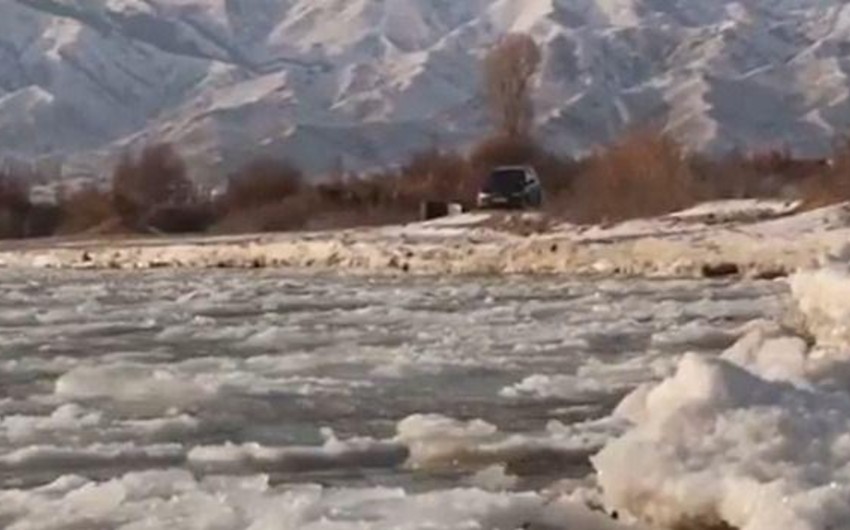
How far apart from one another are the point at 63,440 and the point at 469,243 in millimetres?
23427

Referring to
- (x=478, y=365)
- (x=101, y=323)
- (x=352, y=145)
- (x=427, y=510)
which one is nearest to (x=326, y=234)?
(x=101, y=323)

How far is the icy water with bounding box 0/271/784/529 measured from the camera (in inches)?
280

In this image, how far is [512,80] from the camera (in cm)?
9175

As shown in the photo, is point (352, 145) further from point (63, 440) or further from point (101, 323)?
point (63, 440)

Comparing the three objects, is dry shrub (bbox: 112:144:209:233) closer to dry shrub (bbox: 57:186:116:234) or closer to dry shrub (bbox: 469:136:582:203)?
dry shrub (bbox: 57:186:116:234)

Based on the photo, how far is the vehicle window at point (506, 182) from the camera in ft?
150

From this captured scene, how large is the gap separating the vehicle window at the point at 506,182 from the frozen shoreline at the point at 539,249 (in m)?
4.44

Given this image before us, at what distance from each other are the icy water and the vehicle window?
24.5 m

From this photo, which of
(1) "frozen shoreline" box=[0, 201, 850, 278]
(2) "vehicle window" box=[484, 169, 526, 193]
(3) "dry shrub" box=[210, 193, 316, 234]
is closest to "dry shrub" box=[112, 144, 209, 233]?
(3) "dry shrub" box=[210, 193, 316, 234]

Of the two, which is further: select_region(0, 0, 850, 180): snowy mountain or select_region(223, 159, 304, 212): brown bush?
select_region(0, 0, 850, 180): snowy mountain

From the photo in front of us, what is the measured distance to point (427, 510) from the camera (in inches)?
267

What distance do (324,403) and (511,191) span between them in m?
35.1

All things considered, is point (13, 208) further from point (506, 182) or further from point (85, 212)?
point (506, 182)

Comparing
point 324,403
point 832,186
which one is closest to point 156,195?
point 832,186
